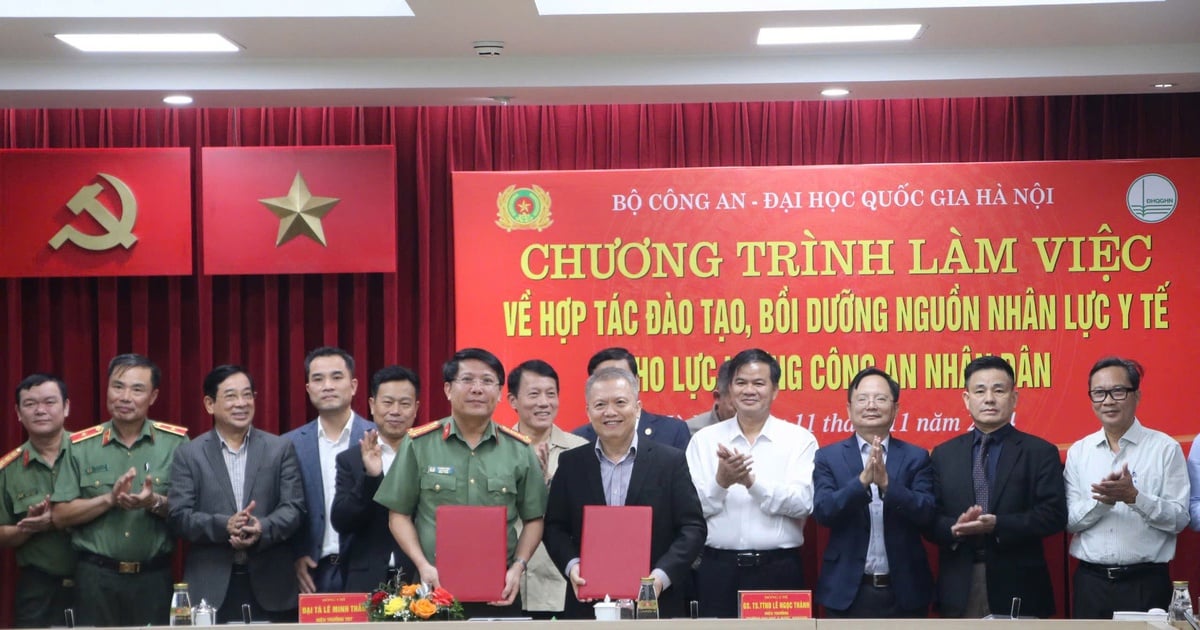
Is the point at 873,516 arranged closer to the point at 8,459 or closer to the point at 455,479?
the point at 455,479

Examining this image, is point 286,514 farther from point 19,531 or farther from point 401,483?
point 19,531

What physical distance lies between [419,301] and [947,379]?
2.37 m

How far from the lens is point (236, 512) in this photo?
4.60 metres

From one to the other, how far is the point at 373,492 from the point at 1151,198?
3.44 m

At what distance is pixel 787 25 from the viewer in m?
4.69

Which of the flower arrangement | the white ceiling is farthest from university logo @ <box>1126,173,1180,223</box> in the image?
the flower arrangement

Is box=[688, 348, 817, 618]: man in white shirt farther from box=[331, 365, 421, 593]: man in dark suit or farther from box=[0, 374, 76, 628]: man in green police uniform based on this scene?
box=[0, 374, 76, 628]: man in green police uniform

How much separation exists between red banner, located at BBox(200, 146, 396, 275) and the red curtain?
0.25 metres

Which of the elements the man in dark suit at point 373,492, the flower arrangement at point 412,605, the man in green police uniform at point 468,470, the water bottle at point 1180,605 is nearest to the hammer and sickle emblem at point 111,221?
the man in dark suit at point 373,492

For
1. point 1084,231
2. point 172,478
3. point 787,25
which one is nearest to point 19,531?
point 172,478

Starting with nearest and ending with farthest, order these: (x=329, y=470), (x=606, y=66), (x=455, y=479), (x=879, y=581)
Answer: (x=455, y=479)
(x=879, y=581)
(x=329, y=470)
(x=606, y=66)

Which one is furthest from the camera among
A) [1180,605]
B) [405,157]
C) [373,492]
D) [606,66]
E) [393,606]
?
[405,157]

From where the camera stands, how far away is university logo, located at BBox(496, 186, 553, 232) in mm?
5664

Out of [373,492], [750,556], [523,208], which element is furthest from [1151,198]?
[373,492]
